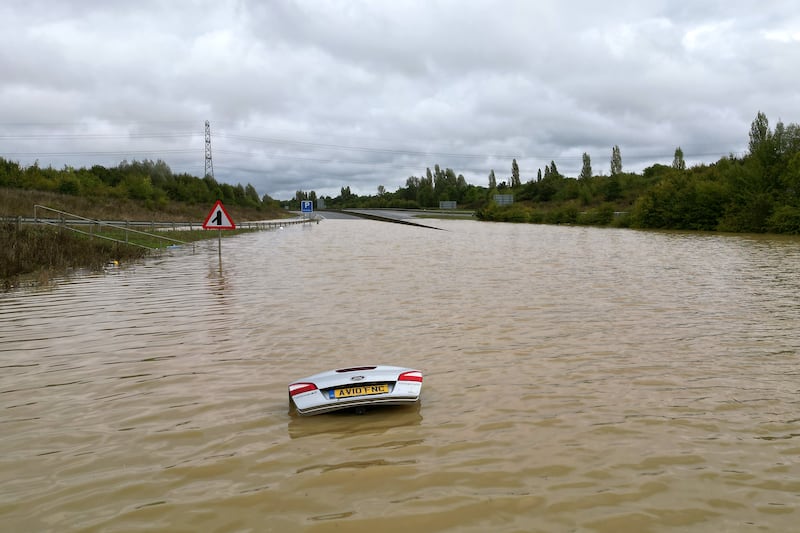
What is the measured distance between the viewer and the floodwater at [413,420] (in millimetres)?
4523

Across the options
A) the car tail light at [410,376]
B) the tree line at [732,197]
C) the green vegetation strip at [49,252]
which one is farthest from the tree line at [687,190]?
the car tail light at [410,376]

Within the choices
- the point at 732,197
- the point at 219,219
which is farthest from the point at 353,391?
the point at 732,197

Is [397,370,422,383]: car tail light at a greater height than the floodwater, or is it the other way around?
[397,370,422,383]: car tail light

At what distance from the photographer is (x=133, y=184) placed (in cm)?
8000

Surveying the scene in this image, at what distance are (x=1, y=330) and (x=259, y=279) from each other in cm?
903

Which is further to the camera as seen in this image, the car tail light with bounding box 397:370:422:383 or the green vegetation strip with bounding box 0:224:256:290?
the green vegetation strip with bounding box 0:224:256:290

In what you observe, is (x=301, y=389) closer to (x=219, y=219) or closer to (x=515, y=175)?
(x=219, y=219)

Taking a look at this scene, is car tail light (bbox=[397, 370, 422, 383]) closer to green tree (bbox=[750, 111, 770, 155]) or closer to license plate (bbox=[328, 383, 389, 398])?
license plate (bbox=[328, 383, 389, 398])

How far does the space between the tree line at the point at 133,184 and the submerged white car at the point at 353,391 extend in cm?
7027

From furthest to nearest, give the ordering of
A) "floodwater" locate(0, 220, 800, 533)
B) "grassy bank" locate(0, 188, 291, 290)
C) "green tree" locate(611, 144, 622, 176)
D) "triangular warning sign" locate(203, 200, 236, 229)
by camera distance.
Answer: "green tree" locate(611, 144, 622, 176) < "triangular warning sign" locate(203, 200, 236, 229) < "grassy bank" locate(0, 188, 291, 290) < "floodwater" locate(0, 220, 800, 533)

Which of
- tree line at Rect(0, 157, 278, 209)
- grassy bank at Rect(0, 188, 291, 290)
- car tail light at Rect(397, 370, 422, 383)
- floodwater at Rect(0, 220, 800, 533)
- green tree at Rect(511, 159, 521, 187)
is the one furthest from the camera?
green tree at Rect(511, 159, 521, 187)

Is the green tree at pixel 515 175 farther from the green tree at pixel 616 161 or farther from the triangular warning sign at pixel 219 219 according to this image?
the triangular warning sign at pixel 219 219

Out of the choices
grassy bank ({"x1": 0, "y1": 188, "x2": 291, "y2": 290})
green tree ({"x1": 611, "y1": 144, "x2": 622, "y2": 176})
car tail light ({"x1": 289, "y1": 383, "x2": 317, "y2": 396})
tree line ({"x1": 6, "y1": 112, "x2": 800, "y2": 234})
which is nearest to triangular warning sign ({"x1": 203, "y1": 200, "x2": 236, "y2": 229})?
grassy bank ({"x1": 0, "y1": 188, "x2": 291, "y2": 290})

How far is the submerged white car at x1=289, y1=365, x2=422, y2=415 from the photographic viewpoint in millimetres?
6430
